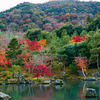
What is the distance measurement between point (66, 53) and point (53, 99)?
2367 cm

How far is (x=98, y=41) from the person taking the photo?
30562 millimetres

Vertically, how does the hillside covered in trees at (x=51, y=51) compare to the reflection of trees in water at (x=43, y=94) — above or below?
above

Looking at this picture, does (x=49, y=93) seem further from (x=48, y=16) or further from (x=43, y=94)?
(x=48, y=16)

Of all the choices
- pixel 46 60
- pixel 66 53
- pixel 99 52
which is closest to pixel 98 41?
pixel 99 52

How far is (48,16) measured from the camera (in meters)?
93.4

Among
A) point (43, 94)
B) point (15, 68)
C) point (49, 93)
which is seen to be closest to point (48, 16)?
point (15, 68)

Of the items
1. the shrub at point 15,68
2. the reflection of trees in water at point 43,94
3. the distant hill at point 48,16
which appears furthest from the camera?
the distant hill at point 48,16

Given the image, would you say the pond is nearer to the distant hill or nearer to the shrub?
the shrub

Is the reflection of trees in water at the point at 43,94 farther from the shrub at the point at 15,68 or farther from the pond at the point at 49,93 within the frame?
the shrub at the point at 15,68

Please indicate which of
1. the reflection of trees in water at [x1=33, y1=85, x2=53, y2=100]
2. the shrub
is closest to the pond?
the reflection of trees in water at [x1=33, y1=85, x2=53, y2=100]

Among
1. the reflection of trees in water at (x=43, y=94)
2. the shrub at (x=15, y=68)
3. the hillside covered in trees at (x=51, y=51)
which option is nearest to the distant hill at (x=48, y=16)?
the hillside covered in trees at (x=51, y=51)

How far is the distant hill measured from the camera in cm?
7203

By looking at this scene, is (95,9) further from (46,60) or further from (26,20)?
(46,60)

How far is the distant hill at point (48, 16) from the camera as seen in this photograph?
72031 millimetres
